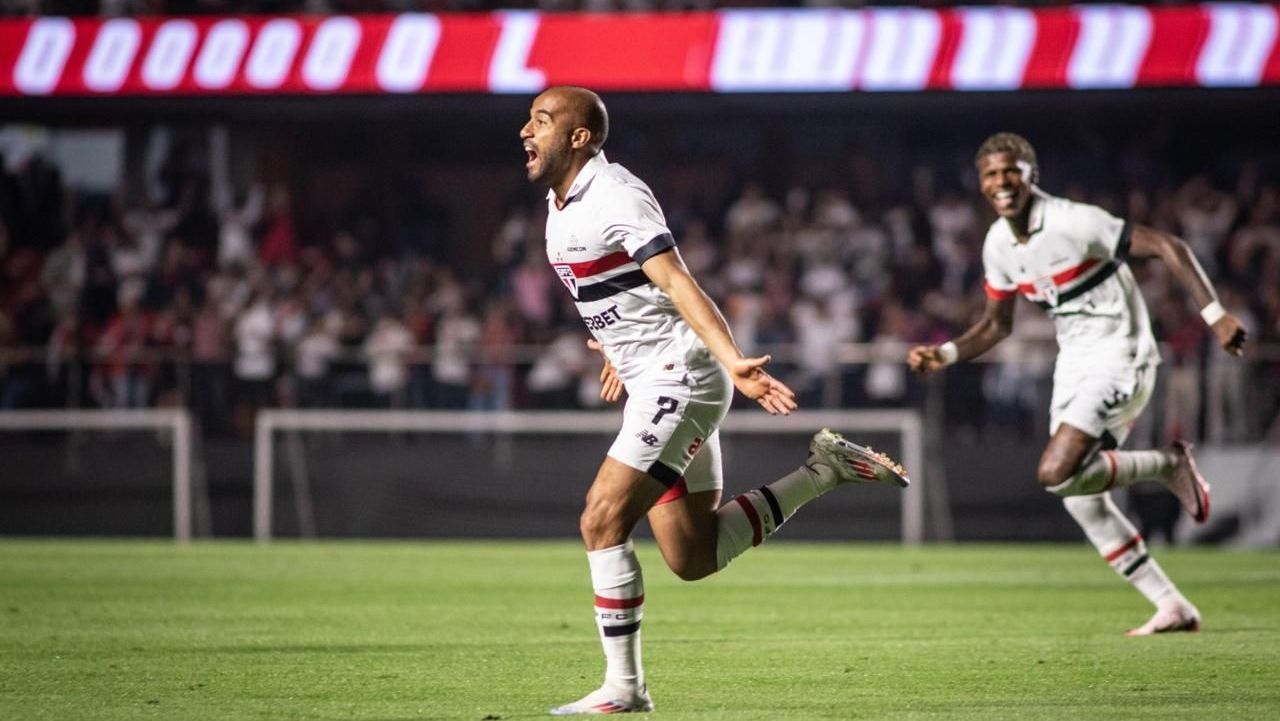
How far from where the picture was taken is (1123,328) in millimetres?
9602

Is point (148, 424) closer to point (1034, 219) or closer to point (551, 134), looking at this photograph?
point (1034, 219)

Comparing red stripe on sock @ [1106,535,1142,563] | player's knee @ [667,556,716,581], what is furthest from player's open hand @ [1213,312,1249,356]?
player's knee @ [667,556,716,581]

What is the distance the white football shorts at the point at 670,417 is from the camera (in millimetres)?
6441

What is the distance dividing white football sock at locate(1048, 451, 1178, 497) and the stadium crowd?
7.35 metres

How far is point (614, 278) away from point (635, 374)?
0.37 meters

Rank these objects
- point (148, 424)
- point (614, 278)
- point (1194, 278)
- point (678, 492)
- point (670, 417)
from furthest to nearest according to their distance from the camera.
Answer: point (148, 424), point (1194, 278), point (678, 492), point (614, 278), point (670, 417)

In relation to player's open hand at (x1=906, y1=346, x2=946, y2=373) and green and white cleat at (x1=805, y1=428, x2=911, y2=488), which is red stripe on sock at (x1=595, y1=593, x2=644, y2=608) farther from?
player's open hand at (x1=906, y1=346, x2=946, y2=373)

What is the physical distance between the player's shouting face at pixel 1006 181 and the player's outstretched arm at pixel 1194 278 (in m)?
0.59

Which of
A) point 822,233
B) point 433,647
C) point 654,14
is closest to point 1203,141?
point 822,233

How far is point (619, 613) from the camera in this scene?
623cm

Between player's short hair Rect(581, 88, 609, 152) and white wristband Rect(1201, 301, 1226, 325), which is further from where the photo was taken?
white wristband Rect(1201, 301, 1226, 325)

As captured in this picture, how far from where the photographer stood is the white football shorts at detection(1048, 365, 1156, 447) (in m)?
9.42

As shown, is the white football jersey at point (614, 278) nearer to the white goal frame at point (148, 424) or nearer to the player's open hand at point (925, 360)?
the player's open hand at point (925, 360)

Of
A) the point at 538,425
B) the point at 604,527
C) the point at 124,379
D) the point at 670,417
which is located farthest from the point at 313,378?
the point at 604,527
